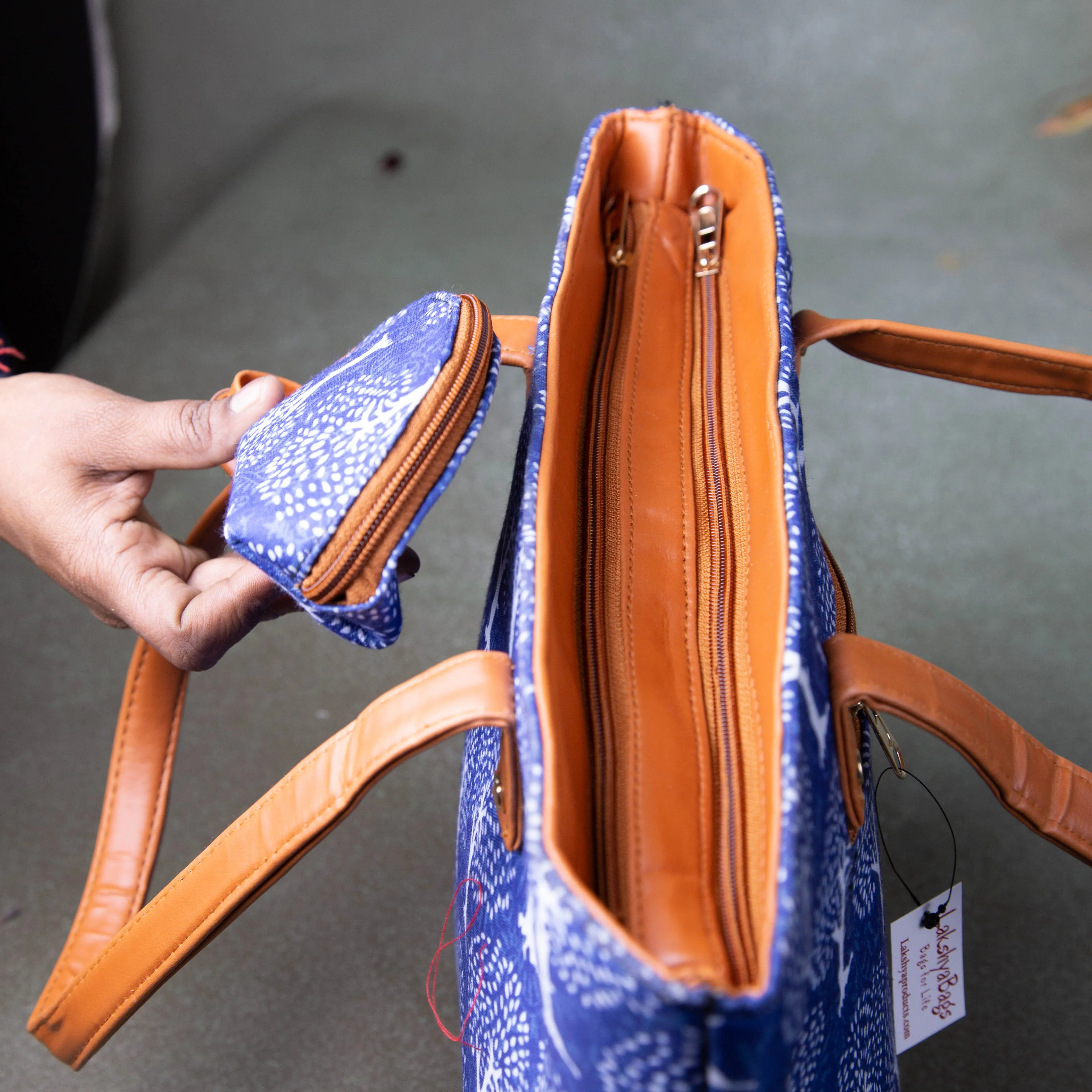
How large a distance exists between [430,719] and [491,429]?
91cm

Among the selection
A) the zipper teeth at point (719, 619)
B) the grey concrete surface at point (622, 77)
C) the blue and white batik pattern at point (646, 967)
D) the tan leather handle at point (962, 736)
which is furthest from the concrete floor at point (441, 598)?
the zipper teeth at point (719, 619)

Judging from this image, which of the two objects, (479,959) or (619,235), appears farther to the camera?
(619,235)

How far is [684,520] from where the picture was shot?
23.1 inches

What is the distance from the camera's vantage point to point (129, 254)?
1.65 meters

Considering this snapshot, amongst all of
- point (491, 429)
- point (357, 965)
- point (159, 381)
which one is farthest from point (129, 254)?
point (357, 965)

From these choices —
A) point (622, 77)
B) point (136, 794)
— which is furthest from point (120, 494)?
point (622, 77)

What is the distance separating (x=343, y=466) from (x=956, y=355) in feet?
1.59

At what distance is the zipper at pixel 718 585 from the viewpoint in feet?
1.44

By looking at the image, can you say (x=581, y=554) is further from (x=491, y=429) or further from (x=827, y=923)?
(x=491, y=429)

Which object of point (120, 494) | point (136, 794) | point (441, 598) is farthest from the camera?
point (441, 598)

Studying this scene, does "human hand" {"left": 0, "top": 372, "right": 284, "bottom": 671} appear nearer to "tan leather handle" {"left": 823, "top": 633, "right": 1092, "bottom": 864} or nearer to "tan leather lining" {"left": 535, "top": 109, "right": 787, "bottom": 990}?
"tan leather lining" {"left": 535, "top": 109, "right": 787, "bottom": 990}

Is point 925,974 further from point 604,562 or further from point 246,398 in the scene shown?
point 246,398

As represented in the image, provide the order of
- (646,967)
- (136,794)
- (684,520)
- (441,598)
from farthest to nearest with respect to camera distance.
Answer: (441,598), (136,794), (684,520), (646,967)

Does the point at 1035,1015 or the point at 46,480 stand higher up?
the point at 46,480
